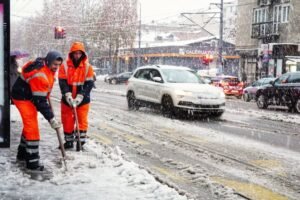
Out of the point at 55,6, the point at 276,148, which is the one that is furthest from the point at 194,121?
the point at 55,6

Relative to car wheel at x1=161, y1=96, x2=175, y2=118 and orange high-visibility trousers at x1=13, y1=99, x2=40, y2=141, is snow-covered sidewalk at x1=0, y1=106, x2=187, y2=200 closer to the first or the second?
orange high-visibility trousers at x1=13, y1=99, x2=40, y2=141

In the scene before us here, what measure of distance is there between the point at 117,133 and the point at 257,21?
35.6 metres

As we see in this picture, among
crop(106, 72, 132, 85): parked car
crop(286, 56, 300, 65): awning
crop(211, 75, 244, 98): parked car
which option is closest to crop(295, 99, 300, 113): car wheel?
crop(211, 75, 244, 98): parked car

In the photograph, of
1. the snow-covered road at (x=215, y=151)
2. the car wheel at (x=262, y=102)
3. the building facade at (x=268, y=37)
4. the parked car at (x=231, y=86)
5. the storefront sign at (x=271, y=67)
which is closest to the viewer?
the snow-covered road at (x=215, y=151)

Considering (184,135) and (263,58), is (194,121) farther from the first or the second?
(263,58)

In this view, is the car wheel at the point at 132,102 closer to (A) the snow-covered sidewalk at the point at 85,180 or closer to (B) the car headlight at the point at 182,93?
(B) the car headlight at the point at 182,93

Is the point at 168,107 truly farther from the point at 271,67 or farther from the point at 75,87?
the point at 271,67

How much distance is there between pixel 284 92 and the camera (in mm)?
19484

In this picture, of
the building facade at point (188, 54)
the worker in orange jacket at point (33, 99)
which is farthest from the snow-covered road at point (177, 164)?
the building facade at point (188, 54)

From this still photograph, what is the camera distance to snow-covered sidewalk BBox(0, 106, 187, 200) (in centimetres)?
566

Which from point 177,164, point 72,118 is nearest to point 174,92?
point 72,118

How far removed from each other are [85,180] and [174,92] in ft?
27.9

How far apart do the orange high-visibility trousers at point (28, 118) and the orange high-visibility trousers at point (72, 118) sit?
161cm

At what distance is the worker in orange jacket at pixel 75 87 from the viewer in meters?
8.41
